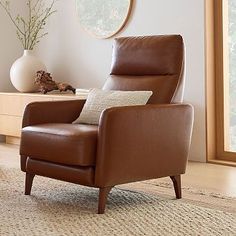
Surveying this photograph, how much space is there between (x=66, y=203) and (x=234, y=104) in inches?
76.3

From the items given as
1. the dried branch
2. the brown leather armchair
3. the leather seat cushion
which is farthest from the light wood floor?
the dried branch

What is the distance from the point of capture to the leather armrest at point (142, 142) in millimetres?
2664

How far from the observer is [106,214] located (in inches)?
107

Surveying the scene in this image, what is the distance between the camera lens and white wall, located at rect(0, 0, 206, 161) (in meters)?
4.30

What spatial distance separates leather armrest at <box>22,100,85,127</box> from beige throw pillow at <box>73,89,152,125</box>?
0.08 m

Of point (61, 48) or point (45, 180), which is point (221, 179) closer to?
point (45, 180)

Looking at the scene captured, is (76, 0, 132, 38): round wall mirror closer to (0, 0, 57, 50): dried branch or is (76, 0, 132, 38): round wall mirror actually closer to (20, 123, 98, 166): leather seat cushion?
(0, 0, 57, 50): dried branch

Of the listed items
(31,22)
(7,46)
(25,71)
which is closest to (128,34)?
(25,71)

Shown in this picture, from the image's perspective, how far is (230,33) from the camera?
14.2 ft

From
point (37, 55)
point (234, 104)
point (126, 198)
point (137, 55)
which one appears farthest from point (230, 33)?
point (37, 55)

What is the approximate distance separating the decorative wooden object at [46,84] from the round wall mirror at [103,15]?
0.58m

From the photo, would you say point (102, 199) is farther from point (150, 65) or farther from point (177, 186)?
point (150, 65)

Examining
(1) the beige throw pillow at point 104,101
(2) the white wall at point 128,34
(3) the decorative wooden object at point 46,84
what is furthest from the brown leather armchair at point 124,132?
(3) the decorative wooden object at point 46,84

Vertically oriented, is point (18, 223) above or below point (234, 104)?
below
